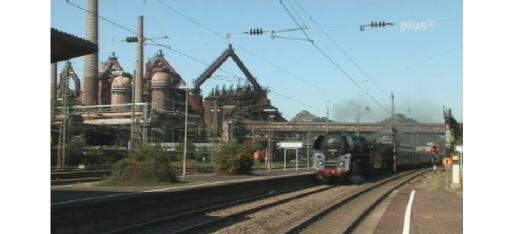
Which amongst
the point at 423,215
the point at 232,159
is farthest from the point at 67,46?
the point at 232,159

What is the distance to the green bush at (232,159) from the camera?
1747 inches

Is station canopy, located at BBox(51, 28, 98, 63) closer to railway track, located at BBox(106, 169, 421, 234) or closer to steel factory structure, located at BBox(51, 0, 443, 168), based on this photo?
railway track, located at BBox(106, 169, 421, 234)

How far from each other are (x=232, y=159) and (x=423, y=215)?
26.5 meters

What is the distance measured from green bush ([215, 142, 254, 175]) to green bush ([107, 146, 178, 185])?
1009 centimetres

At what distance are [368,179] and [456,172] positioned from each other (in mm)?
11054

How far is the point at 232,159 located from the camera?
4428cm

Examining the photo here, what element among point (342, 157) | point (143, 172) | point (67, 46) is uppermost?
point (67, 46)

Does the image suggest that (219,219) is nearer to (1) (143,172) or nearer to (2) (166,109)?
(1) (143,172)

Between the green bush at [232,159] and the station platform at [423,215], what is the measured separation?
18.0 m

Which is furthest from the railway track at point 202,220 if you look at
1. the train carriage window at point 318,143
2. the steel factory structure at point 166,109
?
the steel factory structure at point 166,109
